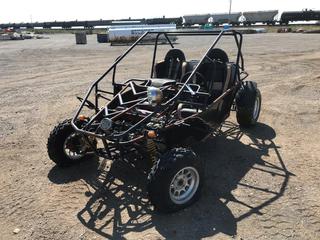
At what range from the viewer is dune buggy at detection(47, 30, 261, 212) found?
3.80m

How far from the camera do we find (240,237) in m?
3.37

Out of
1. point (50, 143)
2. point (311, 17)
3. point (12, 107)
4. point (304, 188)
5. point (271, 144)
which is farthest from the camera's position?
point (311, 17)

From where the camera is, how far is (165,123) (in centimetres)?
428

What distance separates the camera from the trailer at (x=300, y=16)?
5178cm

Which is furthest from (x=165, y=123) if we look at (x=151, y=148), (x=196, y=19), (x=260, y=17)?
(x=196, y=19)

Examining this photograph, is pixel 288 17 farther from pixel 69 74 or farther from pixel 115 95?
pixel 115 95

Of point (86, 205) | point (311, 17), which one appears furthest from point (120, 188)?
point (311, 17)

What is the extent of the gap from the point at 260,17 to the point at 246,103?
191 ft

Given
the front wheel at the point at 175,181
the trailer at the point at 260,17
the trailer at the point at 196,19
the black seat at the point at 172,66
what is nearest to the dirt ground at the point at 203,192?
the front wheel at the point at 175,181

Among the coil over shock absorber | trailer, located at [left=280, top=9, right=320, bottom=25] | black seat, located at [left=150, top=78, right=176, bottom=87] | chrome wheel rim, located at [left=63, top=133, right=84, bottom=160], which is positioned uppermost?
black seat, located at [left=150, top=78, right=176, bottom=87]

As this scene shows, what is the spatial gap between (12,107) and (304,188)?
6301 millimetres

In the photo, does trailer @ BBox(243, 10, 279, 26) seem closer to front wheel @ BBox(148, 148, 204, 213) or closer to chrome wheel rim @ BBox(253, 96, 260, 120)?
chrome wheel rim @ BBox(253, 96, 260, 120)

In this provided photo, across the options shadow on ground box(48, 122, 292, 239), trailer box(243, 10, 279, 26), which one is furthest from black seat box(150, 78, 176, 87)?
trailer box(243, 10, 279, 26)

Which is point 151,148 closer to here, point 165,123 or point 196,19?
point 165,123
